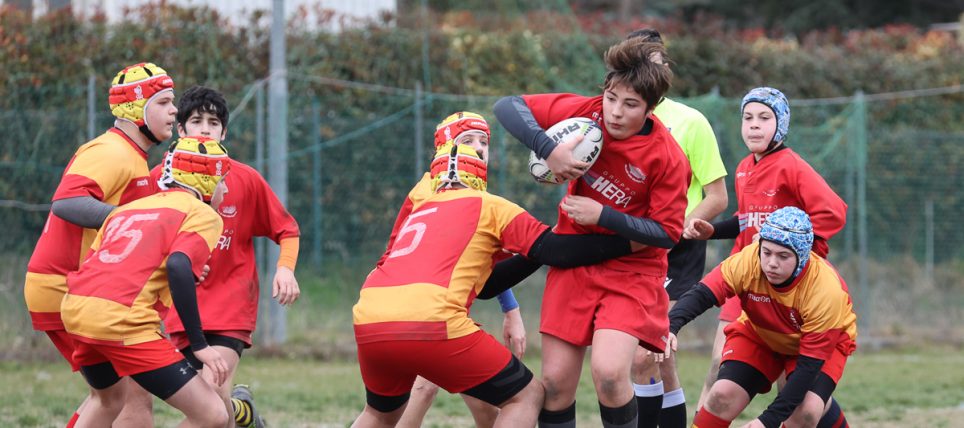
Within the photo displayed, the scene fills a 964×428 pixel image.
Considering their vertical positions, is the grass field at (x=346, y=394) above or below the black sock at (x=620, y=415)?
below

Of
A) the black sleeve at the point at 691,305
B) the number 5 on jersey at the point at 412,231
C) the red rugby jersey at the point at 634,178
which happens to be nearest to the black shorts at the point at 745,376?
the black sleeve at the point at 691,305

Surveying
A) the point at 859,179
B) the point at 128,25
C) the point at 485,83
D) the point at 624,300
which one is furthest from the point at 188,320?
the point at 859,179

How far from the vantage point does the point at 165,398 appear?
16.8 ft

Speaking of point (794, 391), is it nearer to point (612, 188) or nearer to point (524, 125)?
point (612, 188)

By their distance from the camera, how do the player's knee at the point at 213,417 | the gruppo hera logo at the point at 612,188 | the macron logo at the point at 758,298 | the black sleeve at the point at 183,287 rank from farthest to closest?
the macron logo at the point at 758,298
the gruppo hera logo at the point at 612,188
the player's knee at the point at 213,417
the black sleeve at the point at 183,287

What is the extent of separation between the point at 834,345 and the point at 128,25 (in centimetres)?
797

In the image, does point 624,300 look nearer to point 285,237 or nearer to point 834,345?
point 834,345

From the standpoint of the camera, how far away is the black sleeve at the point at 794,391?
555 cm

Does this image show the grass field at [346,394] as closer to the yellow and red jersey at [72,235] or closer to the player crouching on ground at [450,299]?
the yellow and red jersey at [72,235]

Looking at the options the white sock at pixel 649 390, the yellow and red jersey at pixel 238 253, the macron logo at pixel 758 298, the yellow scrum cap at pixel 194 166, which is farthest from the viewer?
the white sock at pixel 649 390

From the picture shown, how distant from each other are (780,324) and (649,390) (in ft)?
3.08

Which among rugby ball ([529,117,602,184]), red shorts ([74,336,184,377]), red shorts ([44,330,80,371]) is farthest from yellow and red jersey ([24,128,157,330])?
rugby ball ([529,117,602,184])

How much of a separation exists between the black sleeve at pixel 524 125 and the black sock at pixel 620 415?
1.16m

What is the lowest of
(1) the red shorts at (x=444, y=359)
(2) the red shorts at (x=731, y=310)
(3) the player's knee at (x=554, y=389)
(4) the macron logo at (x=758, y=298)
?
(3) the player's knee at (x=554, y=389)
